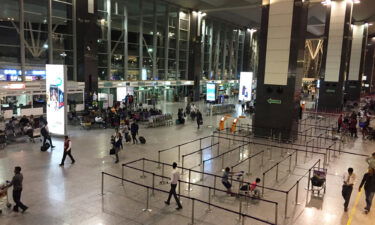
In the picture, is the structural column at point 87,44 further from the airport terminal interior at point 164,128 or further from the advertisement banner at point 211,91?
the advertisement banner at point 211,91

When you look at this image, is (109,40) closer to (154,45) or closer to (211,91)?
(154,45)

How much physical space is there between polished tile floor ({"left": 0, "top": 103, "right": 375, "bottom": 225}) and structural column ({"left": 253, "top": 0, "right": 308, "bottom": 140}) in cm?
369

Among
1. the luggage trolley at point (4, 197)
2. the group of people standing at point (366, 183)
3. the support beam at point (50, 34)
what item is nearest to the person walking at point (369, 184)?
the group of people standing at point (366, 183)

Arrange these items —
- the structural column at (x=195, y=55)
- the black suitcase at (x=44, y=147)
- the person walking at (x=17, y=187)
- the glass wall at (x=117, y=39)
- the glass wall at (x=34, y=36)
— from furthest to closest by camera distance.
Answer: the structural column at (x=195, y=55) → the glass wall at (x=117, y=39) → the glass wall at (x=34, y=36) → the black suitcase at (x=44, y=147) → the person walking at (x=17, y=187)

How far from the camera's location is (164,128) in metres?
22.4

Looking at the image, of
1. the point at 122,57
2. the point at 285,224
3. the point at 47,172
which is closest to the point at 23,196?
the point at 47,172

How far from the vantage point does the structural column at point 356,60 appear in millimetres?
48281

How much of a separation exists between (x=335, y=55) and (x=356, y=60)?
63.4 ft

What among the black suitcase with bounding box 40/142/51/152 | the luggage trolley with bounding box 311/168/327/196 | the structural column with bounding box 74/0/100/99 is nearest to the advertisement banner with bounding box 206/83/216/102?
the structural column with bounding box 74/0/100/99

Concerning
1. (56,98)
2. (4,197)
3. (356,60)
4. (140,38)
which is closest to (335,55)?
(356,60)

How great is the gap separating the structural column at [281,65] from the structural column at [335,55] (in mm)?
16877

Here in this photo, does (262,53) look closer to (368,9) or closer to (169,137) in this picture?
(169,137)

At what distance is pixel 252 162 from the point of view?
46.1 ft

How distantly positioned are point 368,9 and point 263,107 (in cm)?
3163
